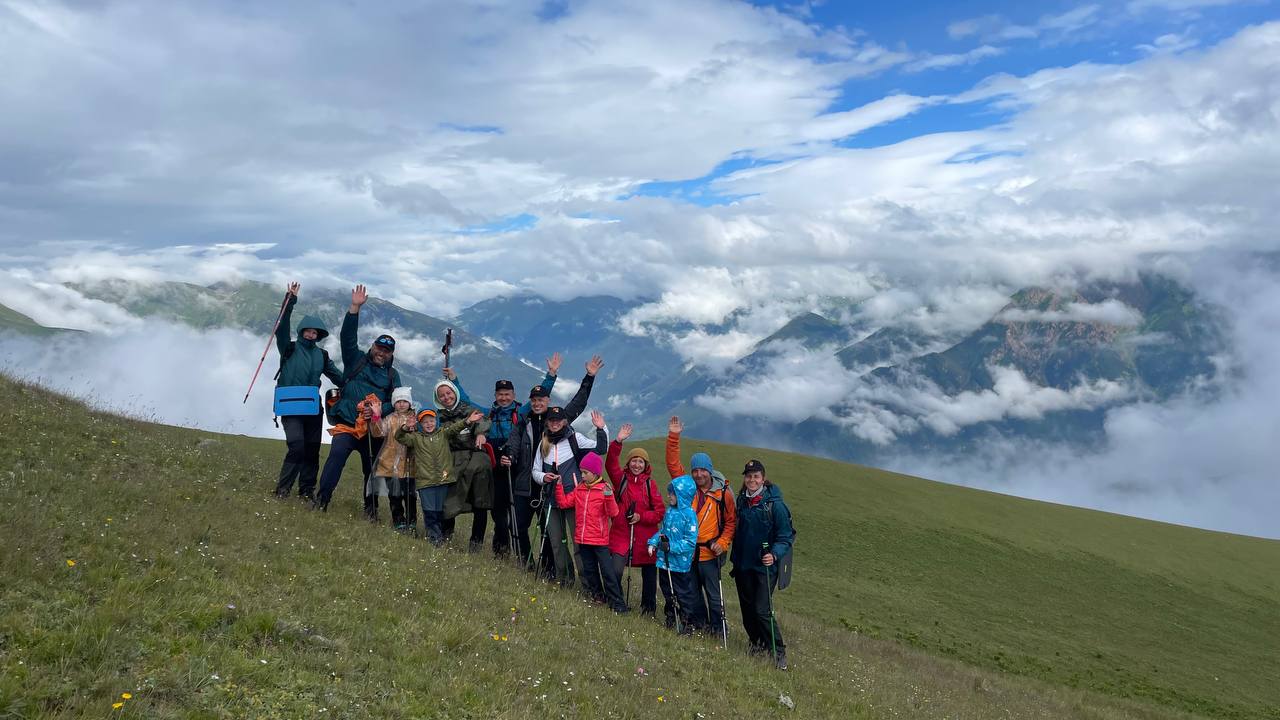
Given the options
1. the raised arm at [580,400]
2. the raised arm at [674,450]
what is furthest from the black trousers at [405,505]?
the raised arm at [674,450]

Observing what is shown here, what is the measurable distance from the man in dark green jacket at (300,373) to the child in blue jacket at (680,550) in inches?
281

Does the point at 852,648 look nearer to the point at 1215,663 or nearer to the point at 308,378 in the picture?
the point at 308,378

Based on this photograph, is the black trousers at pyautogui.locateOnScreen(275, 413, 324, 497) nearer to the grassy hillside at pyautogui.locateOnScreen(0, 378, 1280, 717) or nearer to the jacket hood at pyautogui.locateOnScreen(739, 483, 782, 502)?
the grassy hillside at pyautogui.locateOnScreen(0, 378, 1280, 717)

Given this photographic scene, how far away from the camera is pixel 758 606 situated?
44.7 feet

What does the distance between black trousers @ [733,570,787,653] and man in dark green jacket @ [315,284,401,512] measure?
7.97m

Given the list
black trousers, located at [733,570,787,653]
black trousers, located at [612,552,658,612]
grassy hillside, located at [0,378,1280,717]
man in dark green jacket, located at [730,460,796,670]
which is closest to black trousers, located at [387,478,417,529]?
grassy hillside, located at [0,378,1280,717]

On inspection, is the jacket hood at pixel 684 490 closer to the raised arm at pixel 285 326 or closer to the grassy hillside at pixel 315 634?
the grassy hillside at pixel 315 634

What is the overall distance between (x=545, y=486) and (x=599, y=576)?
6.87ft

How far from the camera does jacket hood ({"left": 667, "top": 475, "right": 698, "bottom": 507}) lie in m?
13.5

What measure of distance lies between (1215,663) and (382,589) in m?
37.2

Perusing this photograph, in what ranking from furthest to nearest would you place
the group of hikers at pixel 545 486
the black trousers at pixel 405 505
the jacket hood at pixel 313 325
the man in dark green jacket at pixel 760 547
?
the black trousers at pixel 405 505 < the jacket hood at pixel 313 325 < the group of hikers at pixel 545 486 < the man in dark green jacket at pixel 760 547

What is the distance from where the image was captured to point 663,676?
35.9ft

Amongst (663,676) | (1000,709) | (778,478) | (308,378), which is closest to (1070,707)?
(1000,709)

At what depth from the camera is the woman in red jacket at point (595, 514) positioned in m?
14.1
